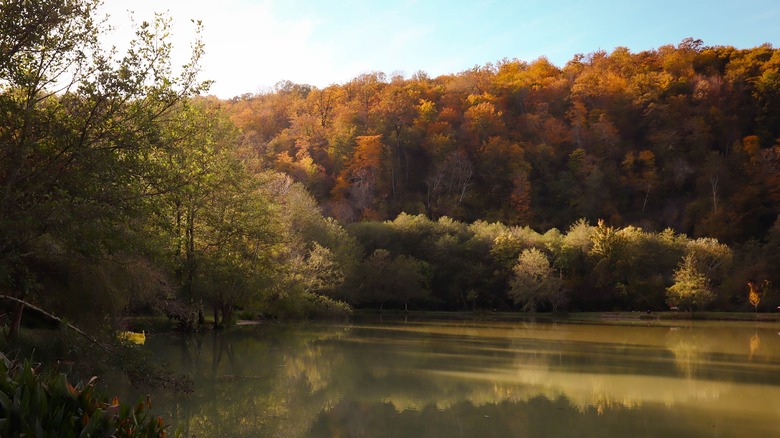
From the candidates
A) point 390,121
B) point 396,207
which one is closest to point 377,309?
point 396,207

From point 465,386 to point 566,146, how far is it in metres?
55.8

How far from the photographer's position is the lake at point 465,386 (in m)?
11.3

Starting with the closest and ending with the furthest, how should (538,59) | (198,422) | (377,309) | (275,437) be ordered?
(275,437), (198,422), (377,309), (538,59)

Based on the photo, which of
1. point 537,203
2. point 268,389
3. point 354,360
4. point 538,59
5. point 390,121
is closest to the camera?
point 268,389

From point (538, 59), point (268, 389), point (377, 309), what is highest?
point (538, 59)

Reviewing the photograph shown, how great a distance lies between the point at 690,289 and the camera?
4472 cm

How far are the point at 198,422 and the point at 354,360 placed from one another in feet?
28.4

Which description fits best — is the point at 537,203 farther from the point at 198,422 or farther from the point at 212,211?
the point at 198,422

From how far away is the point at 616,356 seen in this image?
22.0 meters

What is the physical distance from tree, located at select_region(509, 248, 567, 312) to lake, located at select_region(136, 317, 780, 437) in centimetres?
1800

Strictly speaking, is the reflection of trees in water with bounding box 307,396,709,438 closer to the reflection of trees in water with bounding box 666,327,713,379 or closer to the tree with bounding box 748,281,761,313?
the reflection of trees in water with bounding box 666,327,713,379

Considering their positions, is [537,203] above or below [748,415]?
above

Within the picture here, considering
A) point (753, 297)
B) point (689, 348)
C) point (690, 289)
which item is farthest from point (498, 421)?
point (753, 297)

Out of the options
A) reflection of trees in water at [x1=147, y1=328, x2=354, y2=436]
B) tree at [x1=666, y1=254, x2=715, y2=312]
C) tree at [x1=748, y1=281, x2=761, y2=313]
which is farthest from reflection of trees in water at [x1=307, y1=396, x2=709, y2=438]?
tree at [x1=748, y1=281, x2=761, y2=313]
